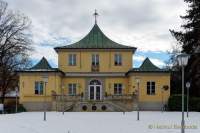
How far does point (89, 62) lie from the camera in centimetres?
5759

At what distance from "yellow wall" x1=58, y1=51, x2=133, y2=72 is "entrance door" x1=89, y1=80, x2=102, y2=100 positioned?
5.70 ft

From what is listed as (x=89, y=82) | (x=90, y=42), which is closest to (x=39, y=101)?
(x=89, y=82)

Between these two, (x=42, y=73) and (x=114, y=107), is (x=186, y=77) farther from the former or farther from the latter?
(x=42, y=73)

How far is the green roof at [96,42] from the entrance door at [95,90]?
4.63m

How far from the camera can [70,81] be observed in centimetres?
5741

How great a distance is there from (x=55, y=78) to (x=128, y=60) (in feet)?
32.6

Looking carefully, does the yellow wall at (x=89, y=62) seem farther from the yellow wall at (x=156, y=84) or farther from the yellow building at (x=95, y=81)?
the yellow wall at (x=156, y=84)

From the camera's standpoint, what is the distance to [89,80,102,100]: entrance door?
5728cm

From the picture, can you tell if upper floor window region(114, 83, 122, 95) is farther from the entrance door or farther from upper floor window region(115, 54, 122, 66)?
upper floor window region(115, 54, 122, 66)

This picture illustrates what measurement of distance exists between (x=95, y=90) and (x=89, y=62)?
12.0 ft
